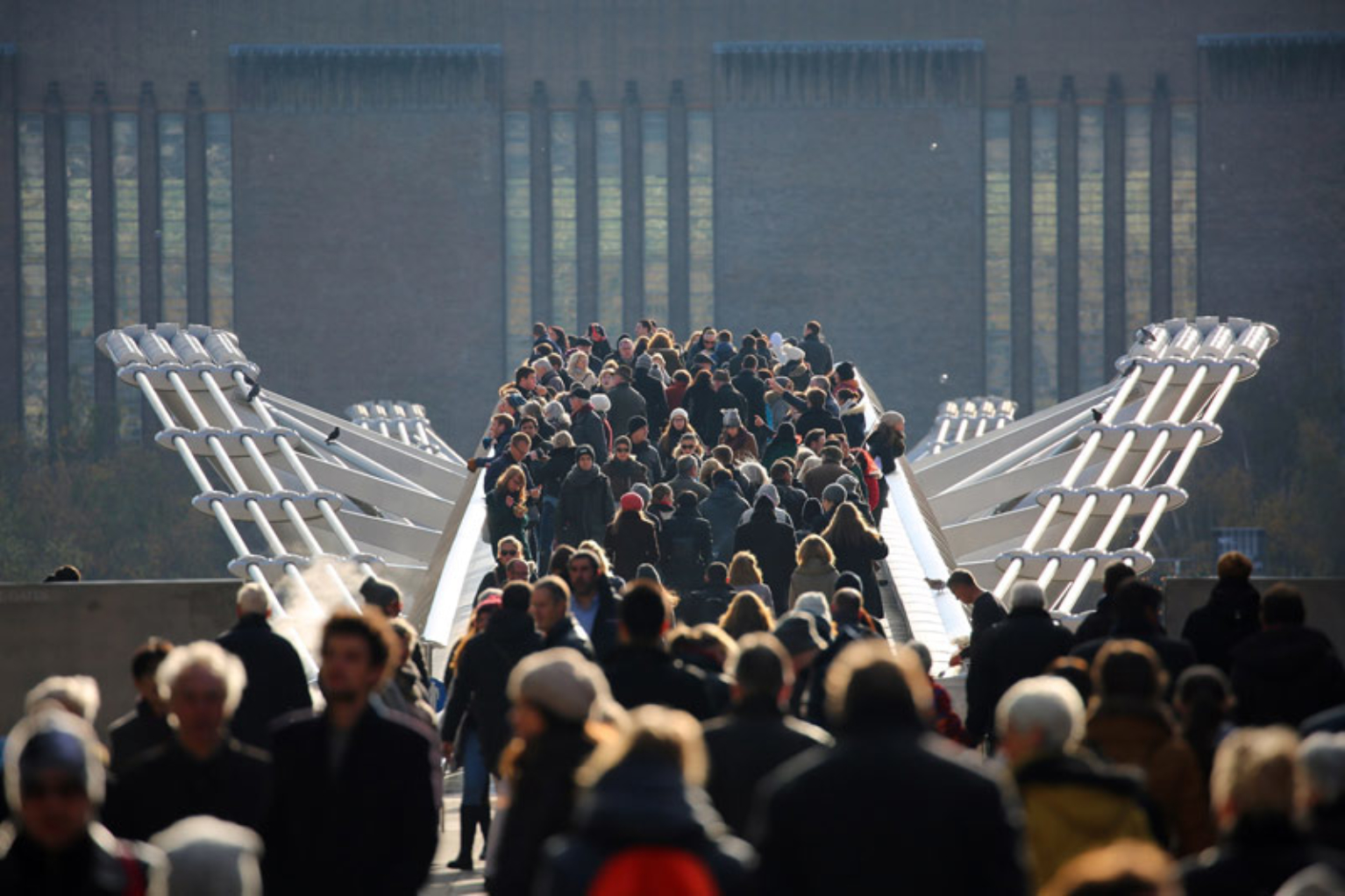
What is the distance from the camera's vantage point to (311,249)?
200ft

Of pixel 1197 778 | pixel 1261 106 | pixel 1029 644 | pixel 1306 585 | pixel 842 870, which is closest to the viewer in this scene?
pixel 842 870

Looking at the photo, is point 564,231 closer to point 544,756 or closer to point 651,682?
point 651,682

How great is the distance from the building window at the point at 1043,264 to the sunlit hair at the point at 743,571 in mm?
49347

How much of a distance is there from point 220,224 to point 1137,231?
72.8ft

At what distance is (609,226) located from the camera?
204ft

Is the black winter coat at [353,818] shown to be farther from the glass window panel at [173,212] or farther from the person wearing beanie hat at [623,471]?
the glass window panel at [173,212]

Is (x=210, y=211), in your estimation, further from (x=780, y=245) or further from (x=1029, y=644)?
(x=1029, y=644)

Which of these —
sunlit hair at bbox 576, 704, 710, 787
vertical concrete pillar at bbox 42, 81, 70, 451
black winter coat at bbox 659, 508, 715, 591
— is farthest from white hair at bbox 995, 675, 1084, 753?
vertical concrete pillar at bbox 42, 81, 70, 451

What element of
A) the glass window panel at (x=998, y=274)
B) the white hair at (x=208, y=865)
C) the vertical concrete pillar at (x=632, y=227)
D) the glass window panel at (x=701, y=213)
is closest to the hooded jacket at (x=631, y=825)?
the white hair at (x=208, y=865)

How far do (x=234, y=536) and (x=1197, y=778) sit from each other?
17615 mm

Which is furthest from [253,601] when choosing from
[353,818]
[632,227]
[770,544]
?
[632,227]

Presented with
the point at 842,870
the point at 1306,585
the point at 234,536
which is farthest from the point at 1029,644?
the point at 234,536

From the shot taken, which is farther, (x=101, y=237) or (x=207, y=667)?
(x=101, y=237)

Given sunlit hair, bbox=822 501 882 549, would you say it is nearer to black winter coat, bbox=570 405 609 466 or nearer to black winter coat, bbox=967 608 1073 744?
black winter coat, bbox=570 405 609 466
